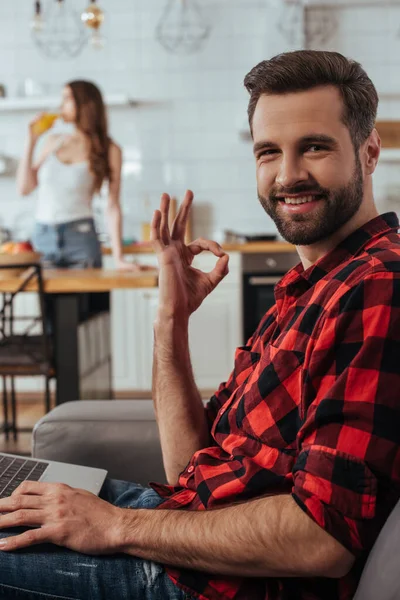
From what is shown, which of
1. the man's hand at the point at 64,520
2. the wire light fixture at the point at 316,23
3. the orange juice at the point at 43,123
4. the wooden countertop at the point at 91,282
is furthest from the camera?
the wire light fixture at the point at 316,23

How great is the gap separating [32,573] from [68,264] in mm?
2750

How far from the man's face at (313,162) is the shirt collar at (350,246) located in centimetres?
3

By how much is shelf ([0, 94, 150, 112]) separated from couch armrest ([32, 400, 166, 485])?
3540 millimetres

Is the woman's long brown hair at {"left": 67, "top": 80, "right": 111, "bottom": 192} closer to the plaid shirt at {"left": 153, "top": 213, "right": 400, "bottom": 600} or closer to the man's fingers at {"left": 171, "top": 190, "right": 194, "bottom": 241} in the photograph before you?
the man's fingers at {"left": 171, "top": 190, "right": 194, "bottom": 241}

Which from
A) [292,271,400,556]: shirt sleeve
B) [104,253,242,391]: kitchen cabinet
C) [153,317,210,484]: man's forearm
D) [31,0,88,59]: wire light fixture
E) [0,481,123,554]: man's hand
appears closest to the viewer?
[292,271,400,556]: shirt sleeve

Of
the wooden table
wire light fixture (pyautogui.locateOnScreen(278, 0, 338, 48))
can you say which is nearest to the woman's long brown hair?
the wooden table

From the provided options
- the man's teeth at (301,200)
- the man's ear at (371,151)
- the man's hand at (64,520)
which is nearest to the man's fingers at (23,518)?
the man's hand at (64,520)

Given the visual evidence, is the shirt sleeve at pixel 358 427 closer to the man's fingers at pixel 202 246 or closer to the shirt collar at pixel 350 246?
the shirt collar at pixel 350 246

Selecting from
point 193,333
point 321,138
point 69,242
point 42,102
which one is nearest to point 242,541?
point 321,138

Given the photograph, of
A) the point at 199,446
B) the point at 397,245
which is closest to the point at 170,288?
the point at 199,446

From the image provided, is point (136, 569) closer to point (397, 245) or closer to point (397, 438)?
point (397, 438)

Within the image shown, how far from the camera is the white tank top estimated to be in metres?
3.68

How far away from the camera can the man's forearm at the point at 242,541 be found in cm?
82

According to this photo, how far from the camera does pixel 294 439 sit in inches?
37.9
